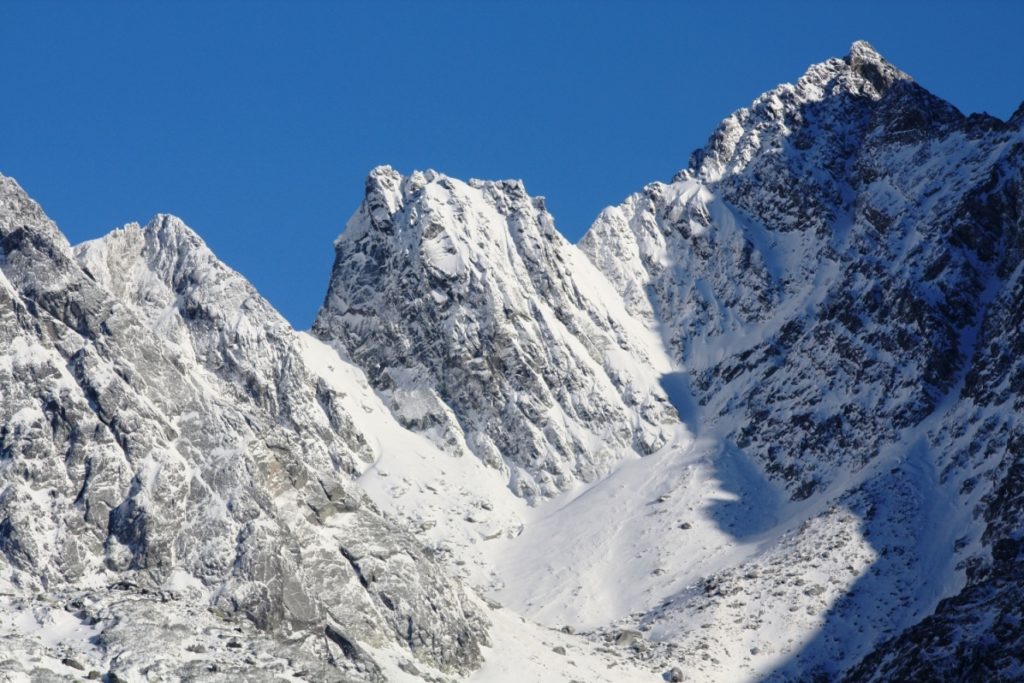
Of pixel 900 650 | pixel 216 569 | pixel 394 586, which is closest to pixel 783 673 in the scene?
pixel 900 650

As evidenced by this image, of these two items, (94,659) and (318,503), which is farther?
(318,503)

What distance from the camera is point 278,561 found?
604 ft

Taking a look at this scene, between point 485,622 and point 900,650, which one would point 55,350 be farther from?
point 900,650

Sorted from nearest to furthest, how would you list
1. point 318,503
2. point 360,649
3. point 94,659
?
point 94,659 < point 360,649 < point 318,503

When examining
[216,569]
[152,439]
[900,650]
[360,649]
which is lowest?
[900,650]

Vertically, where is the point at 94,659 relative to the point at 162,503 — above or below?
below

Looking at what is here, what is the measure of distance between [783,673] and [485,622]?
94.7 ft

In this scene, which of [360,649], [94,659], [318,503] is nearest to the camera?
[94,659]

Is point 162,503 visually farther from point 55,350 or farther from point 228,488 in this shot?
point 55,350

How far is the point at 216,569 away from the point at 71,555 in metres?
12.6

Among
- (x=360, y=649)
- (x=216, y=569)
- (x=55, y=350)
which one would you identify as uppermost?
(x=55, y=350)

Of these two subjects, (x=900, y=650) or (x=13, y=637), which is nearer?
(x=13, y=637)

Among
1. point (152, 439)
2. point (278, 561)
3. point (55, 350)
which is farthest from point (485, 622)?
point (55, 350)

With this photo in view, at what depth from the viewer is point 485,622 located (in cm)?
19712
